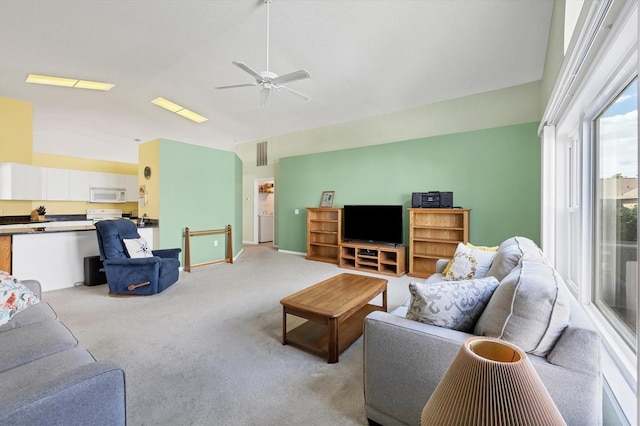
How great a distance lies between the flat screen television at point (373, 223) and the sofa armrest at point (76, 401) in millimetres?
4512

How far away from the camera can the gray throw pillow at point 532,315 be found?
42.1 inches

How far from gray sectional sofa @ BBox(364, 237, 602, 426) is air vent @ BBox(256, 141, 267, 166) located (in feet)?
23.4

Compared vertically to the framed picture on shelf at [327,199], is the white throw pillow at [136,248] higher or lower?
lower

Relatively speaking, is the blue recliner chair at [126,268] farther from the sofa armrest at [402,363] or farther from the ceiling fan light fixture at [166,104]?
A: the sofa armrest at [402,363]

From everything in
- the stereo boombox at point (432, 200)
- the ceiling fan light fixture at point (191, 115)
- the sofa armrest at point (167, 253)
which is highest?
the ceiling fan light fixture at point (191, 115)

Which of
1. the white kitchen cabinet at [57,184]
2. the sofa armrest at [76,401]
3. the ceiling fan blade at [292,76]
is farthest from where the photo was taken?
the white kitchen cabinet at [57,184]

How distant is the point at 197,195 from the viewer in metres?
5.36

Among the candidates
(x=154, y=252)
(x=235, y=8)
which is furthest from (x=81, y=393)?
(x=154, y=252)

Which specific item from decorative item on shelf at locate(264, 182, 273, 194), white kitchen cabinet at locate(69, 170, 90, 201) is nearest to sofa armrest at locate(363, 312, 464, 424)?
decorative item on shelf at locate(264, 182, 273, 194)

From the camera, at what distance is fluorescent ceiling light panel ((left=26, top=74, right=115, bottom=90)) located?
4184mm

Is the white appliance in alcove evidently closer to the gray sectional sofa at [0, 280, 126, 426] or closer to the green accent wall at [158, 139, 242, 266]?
the green accent wall at [158, 139, 242, 266]


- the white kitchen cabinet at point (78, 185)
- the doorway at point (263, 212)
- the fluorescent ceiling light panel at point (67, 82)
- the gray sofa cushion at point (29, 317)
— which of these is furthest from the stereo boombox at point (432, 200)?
the white kitchen cabinet at point (78, 185)

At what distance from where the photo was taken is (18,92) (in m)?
4.50

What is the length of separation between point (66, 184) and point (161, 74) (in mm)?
4501
